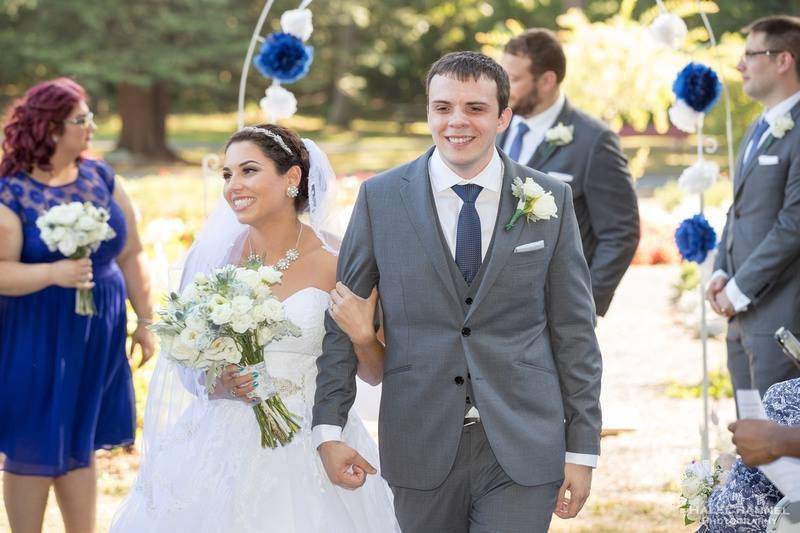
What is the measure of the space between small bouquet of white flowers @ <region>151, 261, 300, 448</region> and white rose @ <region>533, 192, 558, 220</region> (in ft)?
2.99

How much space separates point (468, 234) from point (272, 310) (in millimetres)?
698

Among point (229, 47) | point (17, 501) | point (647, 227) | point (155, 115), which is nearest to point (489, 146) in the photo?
point (17, 501)

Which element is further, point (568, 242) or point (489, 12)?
point (489, 12)

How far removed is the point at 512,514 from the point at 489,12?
3751 centimetres

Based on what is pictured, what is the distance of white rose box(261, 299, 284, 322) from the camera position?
374 centimetres

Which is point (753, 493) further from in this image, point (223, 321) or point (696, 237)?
point (696, 237)

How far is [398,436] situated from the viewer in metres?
3.65

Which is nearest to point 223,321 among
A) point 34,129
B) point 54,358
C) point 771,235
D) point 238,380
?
point 238,380

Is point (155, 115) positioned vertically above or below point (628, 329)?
above

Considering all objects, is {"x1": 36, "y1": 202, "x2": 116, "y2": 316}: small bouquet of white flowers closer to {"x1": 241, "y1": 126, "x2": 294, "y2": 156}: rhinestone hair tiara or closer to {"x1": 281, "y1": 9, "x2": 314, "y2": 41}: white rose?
{"x1": 241, "y1": 126, "x2": 294, "y2": 156}: rhinestone hair tiara

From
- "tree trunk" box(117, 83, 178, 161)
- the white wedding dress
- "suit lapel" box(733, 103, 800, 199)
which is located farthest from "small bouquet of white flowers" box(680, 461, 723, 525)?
"tree trunk" box(117, 83, 178, 161)

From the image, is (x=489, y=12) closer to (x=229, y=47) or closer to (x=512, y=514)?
Result: (x=229, y=47)

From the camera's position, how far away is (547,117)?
6.24 meters

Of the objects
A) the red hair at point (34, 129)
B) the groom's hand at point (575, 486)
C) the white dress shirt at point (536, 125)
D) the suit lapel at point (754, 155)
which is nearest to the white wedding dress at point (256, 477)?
the groom's hand at point (575, 486)
